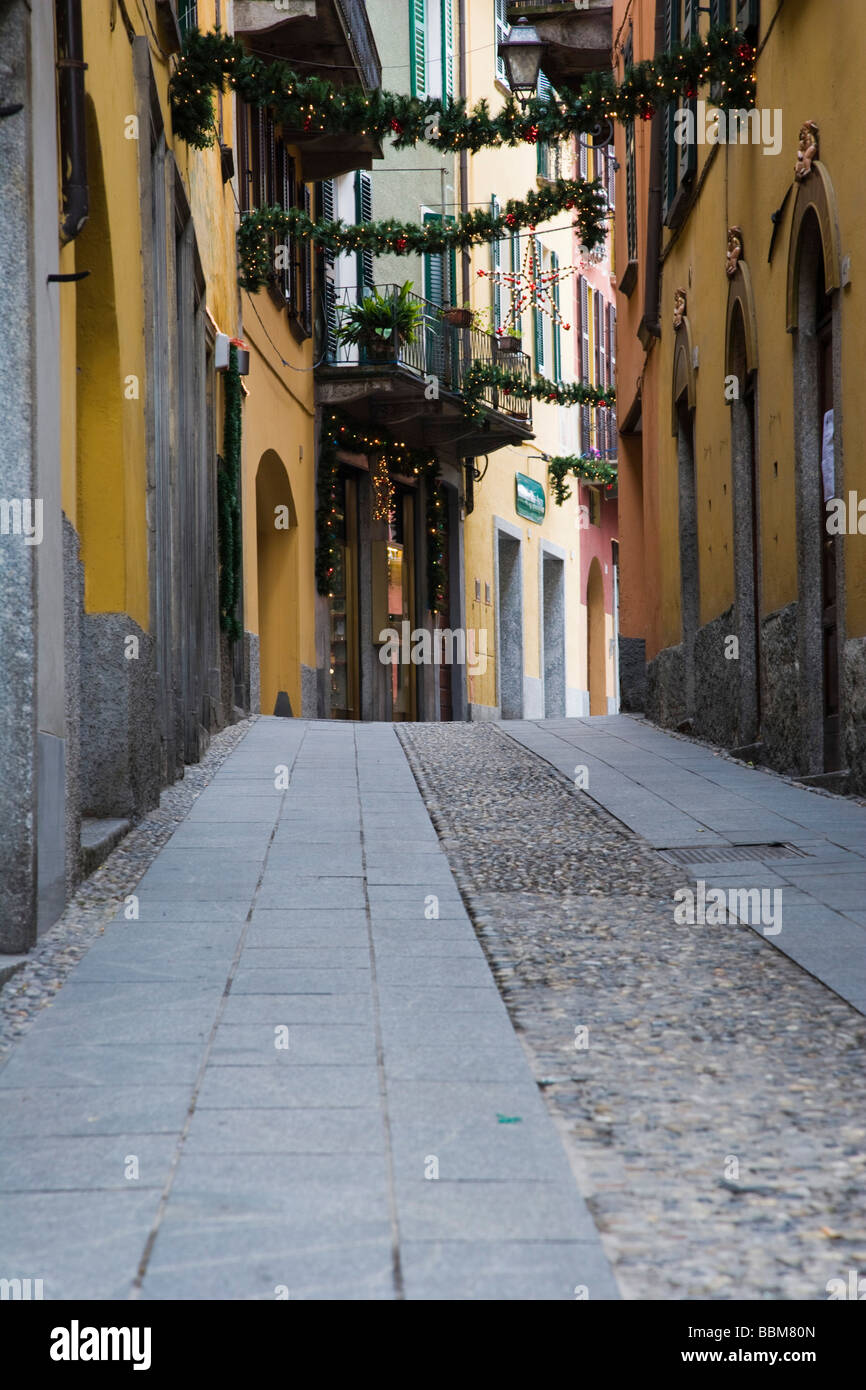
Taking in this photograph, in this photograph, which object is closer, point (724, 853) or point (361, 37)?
point (724, 853)

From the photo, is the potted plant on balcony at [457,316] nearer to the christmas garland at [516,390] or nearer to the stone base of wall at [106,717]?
the christmas garland at [516,390]

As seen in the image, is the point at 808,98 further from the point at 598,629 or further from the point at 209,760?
the point at 598,629

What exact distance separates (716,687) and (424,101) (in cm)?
499

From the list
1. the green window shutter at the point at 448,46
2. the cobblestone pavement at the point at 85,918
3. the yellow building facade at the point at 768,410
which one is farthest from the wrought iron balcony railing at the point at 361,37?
the cobblestone pavement at the point at 85,918

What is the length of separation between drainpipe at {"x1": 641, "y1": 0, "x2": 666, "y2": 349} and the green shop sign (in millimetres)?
11177

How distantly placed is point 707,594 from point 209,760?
458 cm

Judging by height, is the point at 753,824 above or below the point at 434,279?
below

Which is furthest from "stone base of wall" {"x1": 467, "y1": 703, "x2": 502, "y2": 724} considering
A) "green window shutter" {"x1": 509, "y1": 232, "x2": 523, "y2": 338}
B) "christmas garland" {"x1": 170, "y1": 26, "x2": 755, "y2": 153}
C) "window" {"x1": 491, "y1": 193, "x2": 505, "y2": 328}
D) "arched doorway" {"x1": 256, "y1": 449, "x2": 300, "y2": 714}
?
"christmas garland" {"x1": 170, "y1": 26, "x2": 755, "y2": 153}

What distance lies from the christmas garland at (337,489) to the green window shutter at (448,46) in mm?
5720

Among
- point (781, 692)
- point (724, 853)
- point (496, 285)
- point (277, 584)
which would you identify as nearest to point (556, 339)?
point (496, 285)

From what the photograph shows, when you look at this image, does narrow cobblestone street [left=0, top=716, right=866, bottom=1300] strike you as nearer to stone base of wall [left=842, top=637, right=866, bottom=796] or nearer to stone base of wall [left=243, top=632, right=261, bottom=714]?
stone base of wall [left=842, top=637, right=866, bottom=796]

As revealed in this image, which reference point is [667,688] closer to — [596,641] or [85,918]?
[85,918]

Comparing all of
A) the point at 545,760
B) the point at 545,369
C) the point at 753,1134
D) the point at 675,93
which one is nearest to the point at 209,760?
the point at 545,760

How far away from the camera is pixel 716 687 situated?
13648mm
